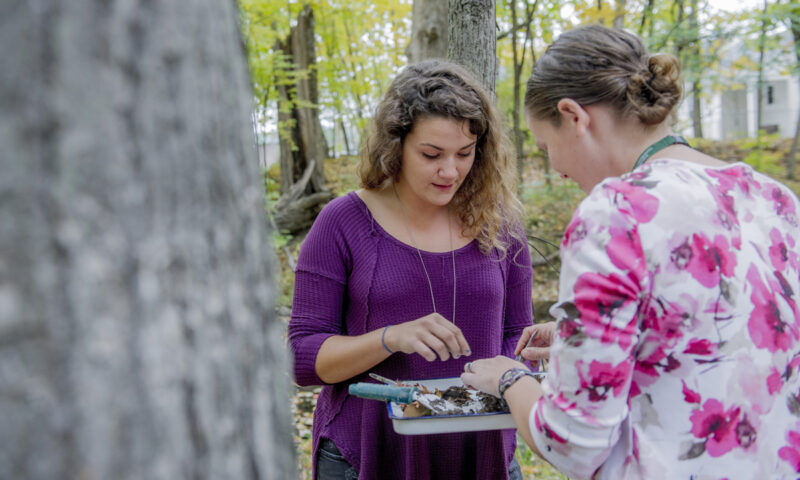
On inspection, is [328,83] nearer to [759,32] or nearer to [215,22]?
[759,32]

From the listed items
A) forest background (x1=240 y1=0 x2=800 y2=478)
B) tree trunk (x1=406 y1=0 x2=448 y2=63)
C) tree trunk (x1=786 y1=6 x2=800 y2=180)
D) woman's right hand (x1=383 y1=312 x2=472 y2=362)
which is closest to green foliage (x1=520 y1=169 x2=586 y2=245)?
forest background (x1=240 y1=0 x2=800 y2=478)

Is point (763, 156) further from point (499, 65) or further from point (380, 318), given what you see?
point (380, 318)

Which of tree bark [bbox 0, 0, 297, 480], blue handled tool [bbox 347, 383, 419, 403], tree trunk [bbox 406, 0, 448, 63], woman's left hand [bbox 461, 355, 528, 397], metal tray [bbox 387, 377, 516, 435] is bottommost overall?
metal tray [bbox 387, 377, 516, 435]

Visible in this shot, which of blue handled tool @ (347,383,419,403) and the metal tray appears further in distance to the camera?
blue handled tool @ (347,383,419,403)

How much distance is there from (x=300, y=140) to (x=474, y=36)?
346 inches

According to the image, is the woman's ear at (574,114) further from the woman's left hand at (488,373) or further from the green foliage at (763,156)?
the green foliage at (763,156)

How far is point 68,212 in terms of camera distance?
0.57 meters

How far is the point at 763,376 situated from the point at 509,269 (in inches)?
41.5

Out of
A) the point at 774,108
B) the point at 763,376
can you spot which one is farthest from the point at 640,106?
the point at 774,108

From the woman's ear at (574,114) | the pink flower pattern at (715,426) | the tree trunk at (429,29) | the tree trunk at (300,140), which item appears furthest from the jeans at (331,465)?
the tree trunk at (300,140)

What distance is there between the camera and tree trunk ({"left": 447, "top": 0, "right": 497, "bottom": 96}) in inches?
104

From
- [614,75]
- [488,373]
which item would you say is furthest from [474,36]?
[488,373]

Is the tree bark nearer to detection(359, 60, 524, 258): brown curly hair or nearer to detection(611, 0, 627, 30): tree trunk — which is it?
detection(359, 60, 524, 258): brown curly hair

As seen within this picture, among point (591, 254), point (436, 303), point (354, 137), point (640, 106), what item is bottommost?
point (436, 303)
